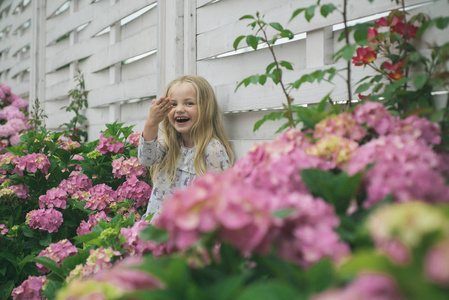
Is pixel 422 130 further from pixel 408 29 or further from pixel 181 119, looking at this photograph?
pixel 181 119

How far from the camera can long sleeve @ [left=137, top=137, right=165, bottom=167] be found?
→ 74.3 inches

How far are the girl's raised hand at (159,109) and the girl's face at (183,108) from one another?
121mm

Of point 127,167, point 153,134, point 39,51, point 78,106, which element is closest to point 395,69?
point 153,134

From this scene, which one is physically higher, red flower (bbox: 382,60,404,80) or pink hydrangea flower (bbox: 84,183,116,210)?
red flower (bbox: 382,60,404,80)

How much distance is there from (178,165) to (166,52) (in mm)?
696

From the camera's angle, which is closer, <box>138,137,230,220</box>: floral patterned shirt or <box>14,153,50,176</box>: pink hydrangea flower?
<box>138,137,230,220</box>: floral patterned shirt

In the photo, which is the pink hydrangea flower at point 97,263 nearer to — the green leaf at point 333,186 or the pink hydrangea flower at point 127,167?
the green leaf at point 333,186

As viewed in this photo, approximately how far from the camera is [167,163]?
198 centimetres

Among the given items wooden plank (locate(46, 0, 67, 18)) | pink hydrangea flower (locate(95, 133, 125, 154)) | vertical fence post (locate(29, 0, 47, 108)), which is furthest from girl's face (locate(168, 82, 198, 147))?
vertical fence post (locate(29, 0, 47, 108))

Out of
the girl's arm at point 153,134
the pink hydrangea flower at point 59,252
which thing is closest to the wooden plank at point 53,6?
the girl's arm at point 153,134

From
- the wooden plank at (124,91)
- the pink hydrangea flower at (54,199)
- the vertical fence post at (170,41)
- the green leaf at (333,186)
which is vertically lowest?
the pink hydrangea flower at (54,199)

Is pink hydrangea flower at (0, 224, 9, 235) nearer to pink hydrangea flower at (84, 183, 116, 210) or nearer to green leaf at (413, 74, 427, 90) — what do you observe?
pink hydrangea flower at (84, 183, 116, 210)

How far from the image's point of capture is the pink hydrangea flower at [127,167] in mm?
2020

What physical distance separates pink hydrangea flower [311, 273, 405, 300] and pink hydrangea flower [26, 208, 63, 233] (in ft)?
5.53
